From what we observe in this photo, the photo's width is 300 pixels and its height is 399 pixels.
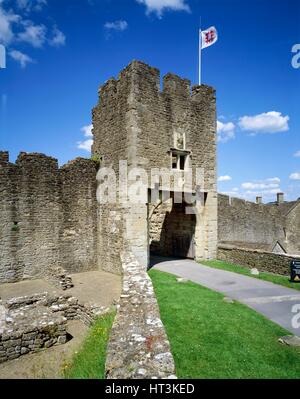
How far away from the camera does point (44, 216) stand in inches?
490

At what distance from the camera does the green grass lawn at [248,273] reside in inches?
393

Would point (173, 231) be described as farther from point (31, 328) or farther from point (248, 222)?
point (31, 328)

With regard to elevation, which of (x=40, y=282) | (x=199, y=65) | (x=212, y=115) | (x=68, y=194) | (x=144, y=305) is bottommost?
(x=40, y=282)

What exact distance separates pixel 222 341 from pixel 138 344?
2720mm

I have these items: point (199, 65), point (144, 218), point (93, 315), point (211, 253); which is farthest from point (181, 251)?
point (199, 65)

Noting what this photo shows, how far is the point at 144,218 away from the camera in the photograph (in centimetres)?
1184

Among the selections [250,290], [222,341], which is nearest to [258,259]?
[250,290]

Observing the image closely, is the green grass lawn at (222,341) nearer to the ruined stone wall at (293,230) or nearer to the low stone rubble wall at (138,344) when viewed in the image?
the low stone rubble wall at (138,344)

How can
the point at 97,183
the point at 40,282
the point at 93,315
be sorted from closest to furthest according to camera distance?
the point at 93,315 < the point at 40,282 < the point at 97,183

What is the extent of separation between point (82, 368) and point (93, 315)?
2664 millimetres

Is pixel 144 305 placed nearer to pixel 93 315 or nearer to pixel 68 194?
pixel 93 315

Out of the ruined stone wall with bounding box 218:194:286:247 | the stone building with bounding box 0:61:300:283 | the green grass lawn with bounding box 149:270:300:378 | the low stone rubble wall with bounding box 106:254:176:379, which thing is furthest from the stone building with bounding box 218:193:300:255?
Result: the low stone rubble wall with bounding box 106:254:176:379

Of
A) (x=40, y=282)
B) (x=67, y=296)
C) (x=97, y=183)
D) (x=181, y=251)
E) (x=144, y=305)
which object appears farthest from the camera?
(x=181, y=251)

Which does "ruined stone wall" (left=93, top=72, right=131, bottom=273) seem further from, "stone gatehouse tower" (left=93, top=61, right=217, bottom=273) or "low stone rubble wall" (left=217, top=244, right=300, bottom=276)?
"low stone rubble wall" (left=217, top=244, right=300, bottom=276)
